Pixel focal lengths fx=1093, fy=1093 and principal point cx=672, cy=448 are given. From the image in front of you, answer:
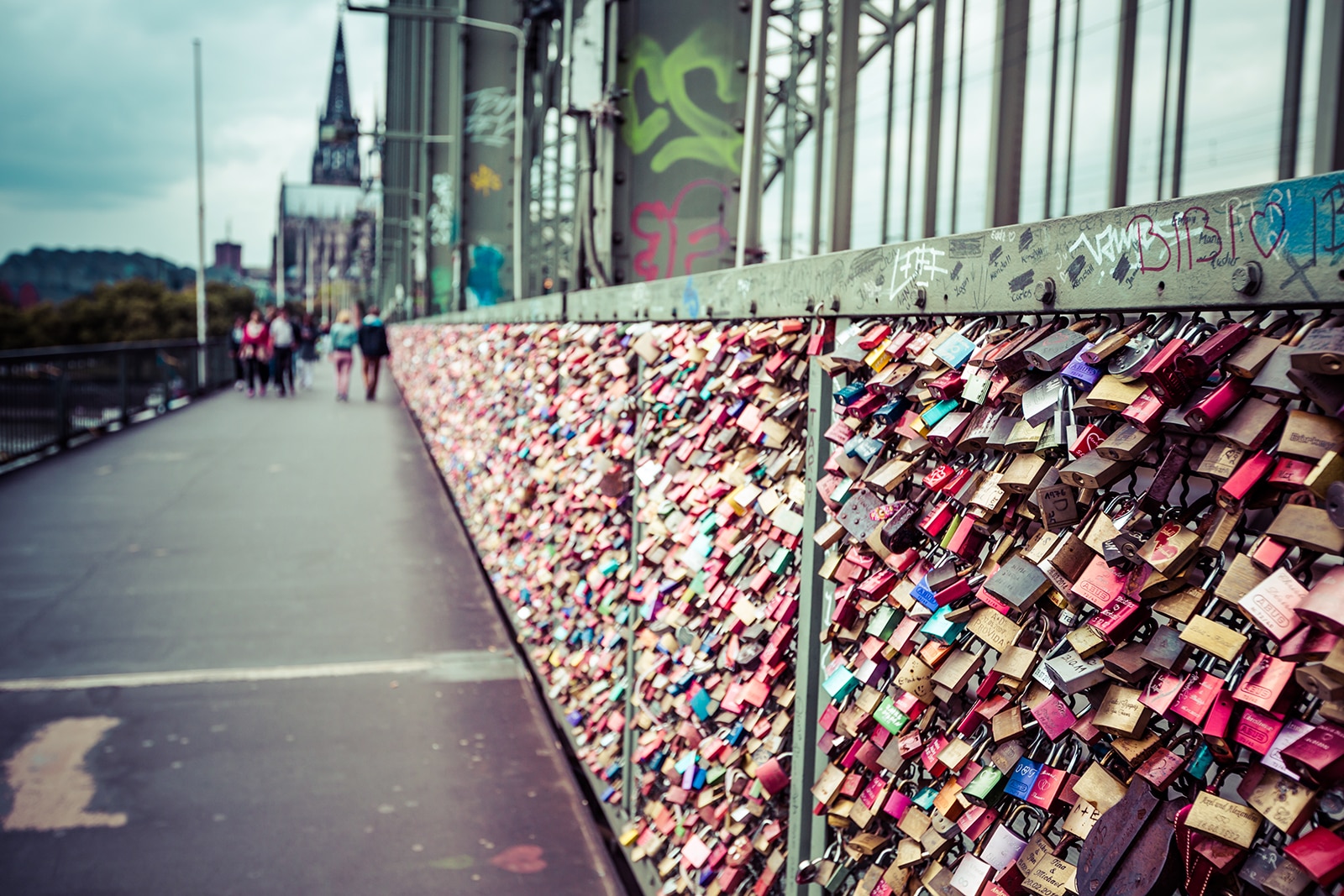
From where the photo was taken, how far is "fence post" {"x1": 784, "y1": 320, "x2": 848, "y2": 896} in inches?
79.0

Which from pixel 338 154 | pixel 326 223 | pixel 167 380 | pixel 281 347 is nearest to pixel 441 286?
pixel 281 347

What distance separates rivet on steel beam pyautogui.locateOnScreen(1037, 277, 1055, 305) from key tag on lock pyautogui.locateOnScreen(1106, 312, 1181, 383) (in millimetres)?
148

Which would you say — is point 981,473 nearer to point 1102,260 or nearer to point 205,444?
point 1102,260

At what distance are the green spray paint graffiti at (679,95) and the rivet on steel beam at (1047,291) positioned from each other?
467 cm

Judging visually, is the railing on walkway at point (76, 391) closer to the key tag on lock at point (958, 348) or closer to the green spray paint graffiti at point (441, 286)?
the green spray paint graffiti at point (441, 286)

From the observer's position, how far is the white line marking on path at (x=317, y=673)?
5289 millimetres

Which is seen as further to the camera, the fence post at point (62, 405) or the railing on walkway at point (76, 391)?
the fence post at point (62, 405)

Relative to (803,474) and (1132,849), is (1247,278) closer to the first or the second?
(1132,849)

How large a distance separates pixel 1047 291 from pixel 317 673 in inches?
193

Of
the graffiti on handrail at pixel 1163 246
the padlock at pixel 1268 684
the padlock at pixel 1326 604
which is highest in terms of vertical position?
the graffiti on handrail at pixel 1163 246

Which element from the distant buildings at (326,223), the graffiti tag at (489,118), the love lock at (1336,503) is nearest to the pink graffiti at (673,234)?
the love lock at (1336,503)

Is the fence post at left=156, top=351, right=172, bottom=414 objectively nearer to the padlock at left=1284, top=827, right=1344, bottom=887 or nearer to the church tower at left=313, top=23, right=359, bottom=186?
the padlock at left=1284, top=827, right=1344, bottom=887

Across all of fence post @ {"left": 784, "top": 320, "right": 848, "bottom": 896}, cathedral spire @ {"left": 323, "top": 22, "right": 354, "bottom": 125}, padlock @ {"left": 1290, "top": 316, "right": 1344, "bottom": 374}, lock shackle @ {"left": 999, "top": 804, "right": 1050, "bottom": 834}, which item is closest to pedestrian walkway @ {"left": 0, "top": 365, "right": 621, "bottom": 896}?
fence post @ {"left": 784, "top": 320, "right": 848, "bottom": 896}

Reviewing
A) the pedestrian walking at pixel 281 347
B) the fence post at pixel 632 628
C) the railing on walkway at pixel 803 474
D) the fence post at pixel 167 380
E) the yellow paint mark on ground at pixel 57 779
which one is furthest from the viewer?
the pedestrian walking at pixel 281 347
